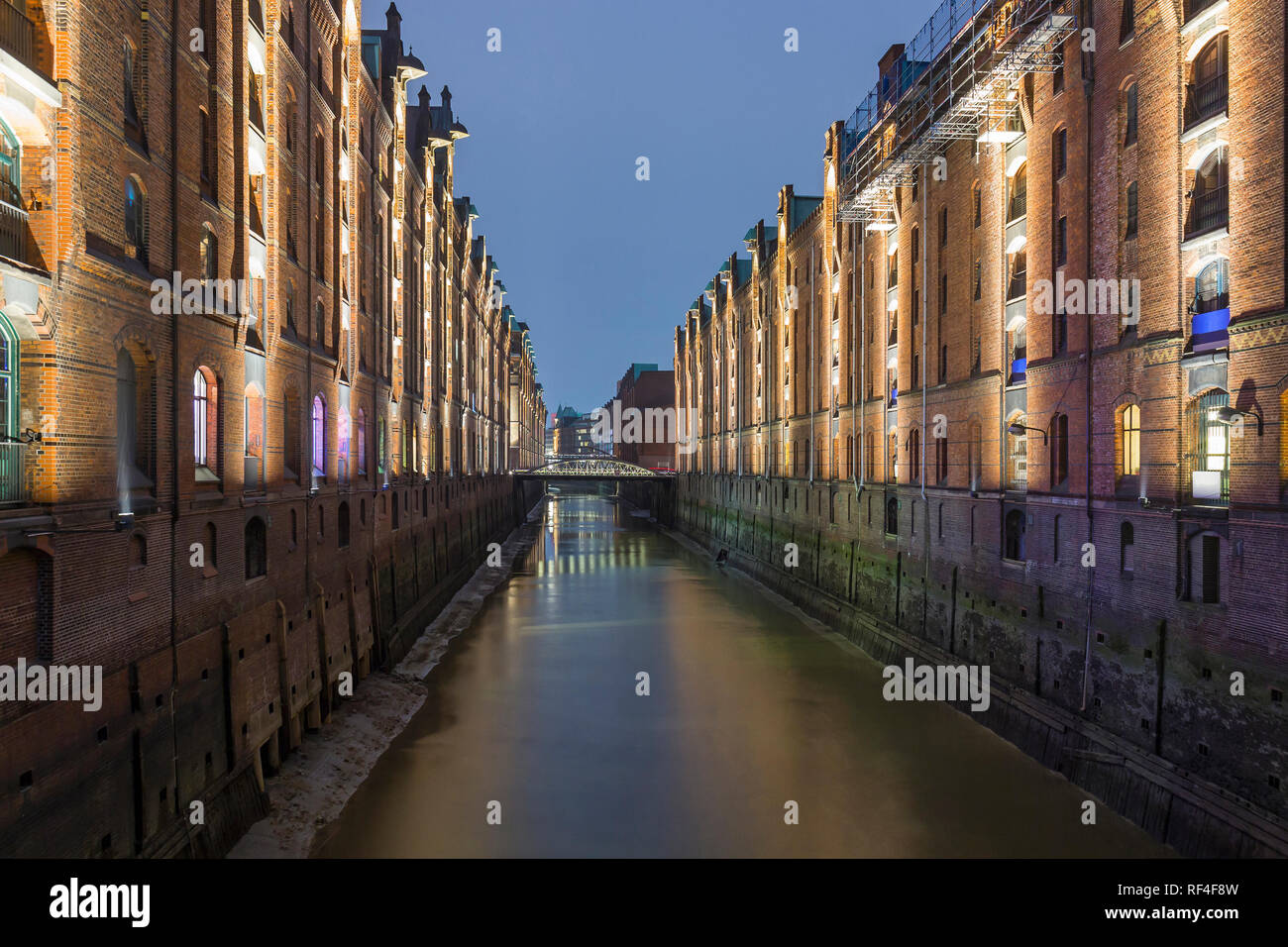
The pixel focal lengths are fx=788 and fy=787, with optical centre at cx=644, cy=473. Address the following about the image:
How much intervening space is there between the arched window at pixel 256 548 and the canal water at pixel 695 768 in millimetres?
4880

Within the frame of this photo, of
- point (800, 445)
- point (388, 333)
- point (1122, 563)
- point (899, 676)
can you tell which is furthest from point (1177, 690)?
point (800, 445)

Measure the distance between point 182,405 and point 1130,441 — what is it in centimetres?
1715

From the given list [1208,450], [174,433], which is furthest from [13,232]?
[1208,450]

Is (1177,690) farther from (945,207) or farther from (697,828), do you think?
(945,207)

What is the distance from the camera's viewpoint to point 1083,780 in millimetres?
15266

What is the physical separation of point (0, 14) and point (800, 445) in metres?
35.8

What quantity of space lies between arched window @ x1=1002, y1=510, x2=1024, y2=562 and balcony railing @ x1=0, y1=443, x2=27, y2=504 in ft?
62.7

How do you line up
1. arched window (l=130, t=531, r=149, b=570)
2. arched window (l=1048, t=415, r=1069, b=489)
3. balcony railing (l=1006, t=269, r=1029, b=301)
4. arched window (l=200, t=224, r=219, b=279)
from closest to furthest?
arched window (l=130, t=531, r=149, b=570)
arched window (l=200, t=224, r=219, b=279)
arched window (l=1048, t=415, r=1069, b=489)
balcony railing (l=1006, t=269, r=1029, b=301)

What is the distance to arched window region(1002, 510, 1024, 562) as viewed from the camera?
19.3 m

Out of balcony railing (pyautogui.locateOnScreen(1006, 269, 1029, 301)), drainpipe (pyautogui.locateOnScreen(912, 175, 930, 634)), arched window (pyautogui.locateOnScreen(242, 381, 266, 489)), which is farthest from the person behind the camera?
drainpipe (pyautogui.locateOnScreen(912, 175, 930, 634))

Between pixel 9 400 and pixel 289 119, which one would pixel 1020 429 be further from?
pixel 289 119

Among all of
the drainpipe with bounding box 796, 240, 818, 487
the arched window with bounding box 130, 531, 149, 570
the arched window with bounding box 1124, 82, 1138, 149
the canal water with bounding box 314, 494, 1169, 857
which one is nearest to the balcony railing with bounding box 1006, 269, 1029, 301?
the arched window with bounding box 1124, 82, 1138, 149

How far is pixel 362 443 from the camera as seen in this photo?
24.3 metres

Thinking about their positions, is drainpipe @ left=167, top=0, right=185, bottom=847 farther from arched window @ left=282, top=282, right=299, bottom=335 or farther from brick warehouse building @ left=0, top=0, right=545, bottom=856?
arched window @ left=282, top=282, right=299, bottom=335
